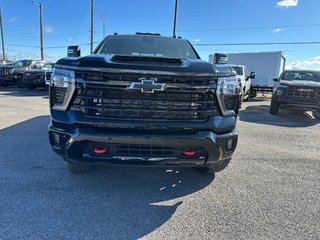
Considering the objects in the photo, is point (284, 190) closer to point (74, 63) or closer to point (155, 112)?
point (155, 112)

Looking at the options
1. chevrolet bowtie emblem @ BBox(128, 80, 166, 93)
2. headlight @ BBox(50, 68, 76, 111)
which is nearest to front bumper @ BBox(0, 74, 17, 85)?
headlight @ BBox(50, 68, 76, 111)

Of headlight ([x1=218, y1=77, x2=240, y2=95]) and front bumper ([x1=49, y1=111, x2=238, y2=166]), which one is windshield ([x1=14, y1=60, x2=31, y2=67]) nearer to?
front bumper ([x1=49, y1=111, x2=238, y2=166])

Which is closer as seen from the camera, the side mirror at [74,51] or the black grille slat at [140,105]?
the black grille slat at [140,105]

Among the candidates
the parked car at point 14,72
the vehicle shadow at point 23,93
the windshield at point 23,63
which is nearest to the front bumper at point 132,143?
the vehicle shadow at point 23,93

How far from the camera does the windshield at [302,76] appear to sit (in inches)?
426

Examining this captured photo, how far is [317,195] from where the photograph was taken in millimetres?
3434

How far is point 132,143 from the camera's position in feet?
8.93

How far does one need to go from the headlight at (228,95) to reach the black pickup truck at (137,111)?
1 centimetres

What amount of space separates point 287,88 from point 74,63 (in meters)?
8.88

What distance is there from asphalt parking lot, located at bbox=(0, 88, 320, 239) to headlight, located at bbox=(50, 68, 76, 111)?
3.57ft

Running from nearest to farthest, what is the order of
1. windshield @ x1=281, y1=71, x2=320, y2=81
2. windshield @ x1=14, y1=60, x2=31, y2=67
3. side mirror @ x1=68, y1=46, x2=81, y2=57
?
1. side mirror @ x1=68, y1=46, x2=81, y2=57
2. windshield @ x1=281, y1=71, x2=320, y2=81
3. windshield @ x1=14, y1=60, x2=31, y2=67

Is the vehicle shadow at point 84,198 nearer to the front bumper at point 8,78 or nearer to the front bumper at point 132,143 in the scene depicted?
the front bumper at point 132,143

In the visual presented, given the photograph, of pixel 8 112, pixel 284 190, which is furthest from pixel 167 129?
pixel 8 112

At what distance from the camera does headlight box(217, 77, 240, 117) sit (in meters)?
2.92
